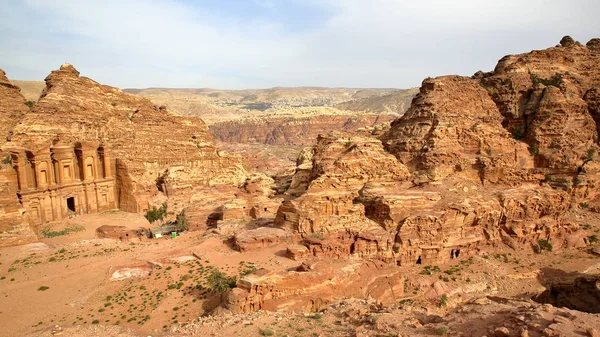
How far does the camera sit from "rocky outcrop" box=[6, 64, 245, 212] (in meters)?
30.8

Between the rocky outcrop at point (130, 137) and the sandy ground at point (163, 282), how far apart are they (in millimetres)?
8570

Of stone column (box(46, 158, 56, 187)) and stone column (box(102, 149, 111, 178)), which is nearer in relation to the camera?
stone column (box(46, 158, 56, 187))

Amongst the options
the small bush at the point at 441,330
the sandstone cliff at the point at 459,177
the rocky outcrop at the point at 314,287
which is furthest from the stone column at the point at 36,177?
the small bush at the point at 441,330

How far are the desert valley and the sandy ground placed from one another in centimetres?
11

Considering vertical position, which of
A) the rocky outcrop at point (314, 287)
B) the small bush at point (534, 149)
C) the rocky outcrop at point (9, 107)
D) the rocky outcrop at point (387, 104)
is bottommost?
the rocky outcrop at point (314, 287)

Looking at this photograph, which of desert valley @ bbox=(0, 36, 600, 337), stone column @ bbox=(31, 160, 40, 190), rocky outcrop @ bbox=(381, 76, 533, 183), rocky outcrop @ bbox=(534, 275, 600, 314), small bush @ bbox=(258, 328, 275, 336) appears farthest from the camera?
stone column @ bbox=(31, 160, 40, 190)

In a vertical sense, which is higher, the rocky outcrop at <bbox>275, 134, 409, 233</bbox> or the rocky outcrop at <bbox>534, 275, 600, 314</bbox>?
the rocky outcrop at <bbox>275, 134, 409, 233</bbox>

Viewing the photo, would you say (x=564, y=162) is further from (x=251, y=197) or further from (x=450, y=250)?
(x=251, y=197)

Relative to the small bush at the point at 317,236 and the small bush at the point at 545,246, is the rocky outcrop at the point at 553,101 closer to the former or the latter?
the small bush at the point at 545,246

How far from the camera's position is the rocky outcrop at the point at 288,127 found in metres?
110

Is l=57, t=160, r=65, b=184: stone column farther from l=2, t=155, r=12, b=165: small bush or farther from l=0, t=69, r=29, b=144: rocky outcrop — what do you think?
l=0, t=69, r=29, b=144: rocky outcrop

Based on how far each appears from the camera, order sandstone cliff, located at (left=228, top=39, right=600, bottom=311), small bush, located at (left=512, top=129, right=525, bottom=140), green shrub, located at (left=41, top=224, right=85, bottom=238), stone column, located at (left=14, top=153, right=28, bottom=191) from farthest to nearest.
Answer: small bush, located at (left=512, top=129, right=525, bottom=140) → stone column, located at (left=14, top=153, right=28, bottom=191) → green shrub, located at (left=41, top=224, right=85, bottom=238) → sandstone cliff, located at (left=228, top=39, right=600, bottom=311)

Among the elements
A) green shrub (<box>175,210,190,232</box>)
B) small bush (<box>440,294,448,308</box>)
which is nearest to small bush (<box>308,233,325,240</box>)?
small bush (<box>440,294,448,308</box>)

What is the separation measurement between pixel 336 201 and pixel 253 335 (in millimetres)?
10724
